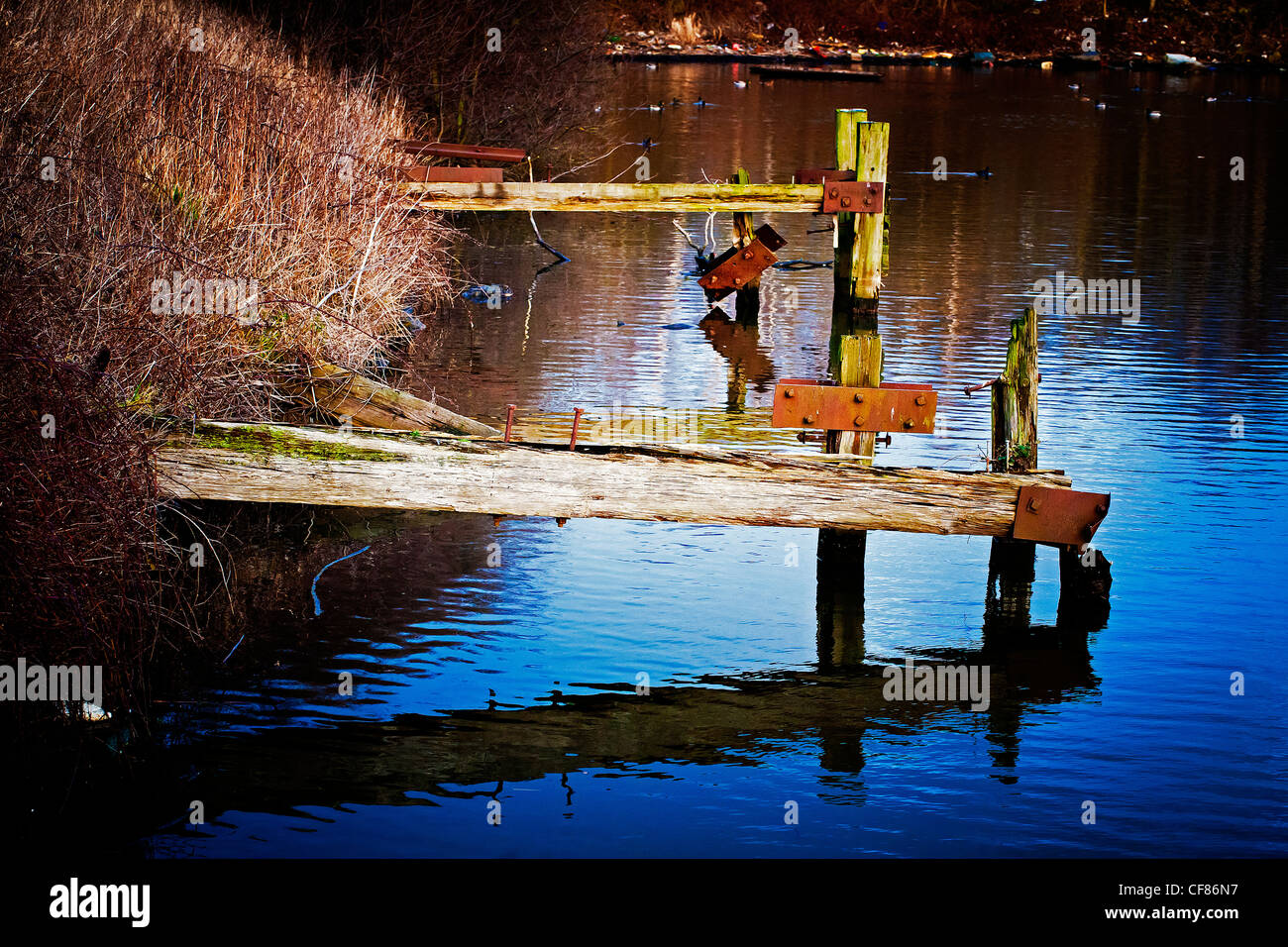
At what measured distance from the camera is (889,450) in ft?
36.2

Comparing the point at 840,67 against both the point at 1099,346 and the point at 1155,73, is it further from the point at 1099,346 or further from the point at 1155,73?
the point at 1099,346

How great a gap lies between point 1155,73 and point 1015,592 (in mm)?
63125

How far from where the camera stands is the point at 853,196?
49.2 feet

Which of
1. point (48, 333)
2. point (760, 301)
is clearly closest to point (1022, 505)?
point (48, 333)

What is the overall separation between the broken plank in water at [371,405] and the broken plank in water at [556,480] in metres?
2.06

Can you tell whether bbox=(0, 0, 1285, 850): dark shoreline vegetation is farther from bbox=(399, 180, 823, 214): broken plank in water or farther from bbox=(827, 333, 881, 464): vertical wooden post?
bbox=(827, 333, 881, 464): vertical wooden post

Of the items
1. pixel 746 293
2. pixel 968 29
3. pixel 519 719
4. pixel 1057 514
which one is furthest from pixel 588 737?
pixel 968 29

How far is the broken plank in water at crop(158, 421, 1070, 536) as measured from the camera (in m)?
7.48

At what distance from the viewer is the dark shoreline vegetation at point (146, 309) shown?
249 inches

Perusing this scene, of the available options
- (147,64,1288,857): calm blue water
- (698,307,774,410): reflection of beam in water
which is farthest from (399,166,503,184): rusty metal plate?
(698,307,774,410): reflection of beam in water

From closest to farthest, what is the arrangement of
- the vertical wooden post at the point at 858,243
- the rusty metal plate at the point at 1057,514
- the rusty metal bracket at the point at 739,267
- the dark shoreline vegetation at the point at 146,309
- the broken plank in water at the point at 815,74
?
1. the dark shoreline vegetation at the point at 146,309
2. the rusty metal plate at the point at 1057,514
3. the vertical wooden post at the point at 858,243
4. the rusty metal bracket at the point at 739,267
5. the broken plank in water at the point at 815,74

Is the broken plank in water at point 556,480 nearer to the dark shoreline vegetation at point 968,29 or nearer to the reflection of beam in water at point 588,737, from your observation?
the reflection of beam in water at point 588,737

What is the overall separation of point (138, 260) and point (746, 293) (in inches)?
386

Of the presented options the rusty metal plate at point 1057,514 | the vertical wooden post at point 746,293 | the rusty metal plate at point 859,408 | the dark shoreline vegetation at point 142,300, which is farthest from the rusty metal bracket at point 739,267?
the rusty metal plate at point 1057,514
